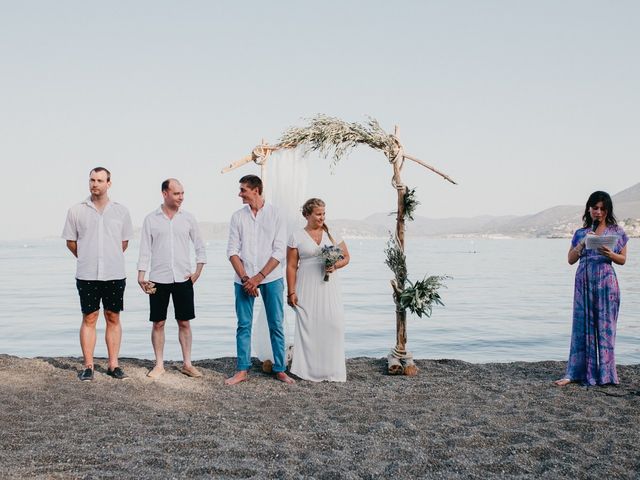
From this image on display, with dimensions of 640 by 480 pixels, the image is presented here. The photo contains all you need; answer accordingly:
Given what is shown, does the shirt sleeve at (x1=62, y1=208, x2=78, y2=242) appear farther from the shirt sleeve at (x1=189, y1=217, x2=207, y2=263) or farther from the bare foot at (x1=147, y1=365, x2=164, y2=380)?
the bare foot at (x1=147, y1=365, x2=164, y2=380)

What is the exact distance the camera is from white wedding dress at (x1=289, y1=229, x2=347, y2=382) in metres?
7.09

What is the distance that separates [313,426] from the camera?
17.1 ft

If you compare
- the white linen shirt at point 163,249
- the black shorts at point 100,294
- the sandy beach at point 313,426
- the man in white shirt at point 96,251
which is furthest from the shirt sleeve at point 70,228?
the sandy beach at point 313,426

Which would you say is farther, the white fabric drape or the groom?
the white fabric drape

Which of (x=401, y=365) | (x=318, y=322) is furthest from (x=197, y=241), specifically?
(x=401, y=365)

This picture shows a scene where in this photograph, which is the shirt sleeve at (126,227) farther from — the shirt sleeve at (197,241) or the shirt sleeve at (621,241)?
the shirt sleeve at (621,241)

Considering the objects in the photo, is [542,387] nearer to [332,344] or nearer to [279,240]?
[332,344]

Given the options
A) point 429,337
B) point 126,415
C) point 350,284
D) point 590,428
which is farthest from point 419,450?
point 350,284

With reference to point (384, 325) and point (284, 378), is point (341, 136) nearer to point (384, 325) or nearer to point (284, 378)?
point (284, 378)

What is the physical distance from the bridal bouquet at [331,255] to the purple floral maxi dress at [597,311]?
2320 mm

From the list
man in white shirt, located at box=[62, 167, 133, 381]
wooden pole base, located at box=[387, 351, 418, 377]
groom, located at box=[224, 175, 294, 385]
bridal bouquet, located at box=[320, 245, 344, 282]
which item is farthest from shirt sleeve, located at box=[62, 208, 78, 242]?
wooden pole base, located at box=[387, 351, 418, 377]

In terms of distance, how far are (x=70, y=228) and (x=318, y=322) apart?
8.86ft

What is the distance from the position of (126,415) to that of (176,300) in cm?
161

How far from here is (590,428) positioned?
5109mm
